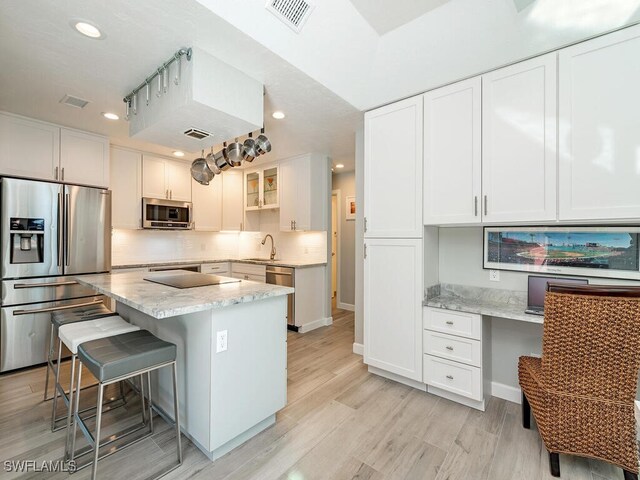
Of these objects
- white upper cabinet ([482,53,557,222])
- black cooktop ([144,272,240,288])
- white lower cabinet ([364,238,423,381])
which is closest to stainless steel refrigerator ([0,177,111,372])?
black cooktop ([144,272,240,288])

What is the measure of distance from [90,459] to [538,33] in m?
3.91

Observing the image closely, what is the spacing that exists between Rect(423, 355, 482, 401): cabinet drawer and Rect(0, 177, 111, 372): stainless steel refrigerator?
12.1 ft

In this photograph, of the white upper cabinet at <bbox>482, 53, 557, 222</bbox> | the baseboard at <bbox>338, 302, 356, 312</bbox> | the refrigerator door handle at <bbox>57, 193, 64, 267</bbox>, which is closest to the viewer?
the white upper cabinet at <bbox>482, 53, 557, 222</bbox>

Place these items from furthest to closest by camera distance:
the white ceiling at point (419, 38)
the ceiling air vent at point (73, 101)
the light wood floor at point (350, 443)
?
the ceiling air vent at point (73, 101), the white ceiling at point (419, 38), the light wood floor at point (350, 443)

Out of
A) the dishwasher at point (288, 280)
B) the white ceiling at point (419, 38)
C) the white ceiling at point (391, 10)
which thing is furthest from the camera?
the dishwasher at point (288, 280)

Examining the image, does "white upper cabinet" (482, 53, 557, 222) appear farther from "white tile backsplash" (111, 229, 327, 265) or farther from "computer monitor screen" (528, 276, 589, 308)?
"white tile backsplash" (111, 229, 327, 265)

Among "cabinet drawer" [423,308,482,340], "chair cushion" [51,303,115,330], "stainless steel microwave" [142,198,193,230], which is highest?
"stainless steel microwave" [142,198,193,230]

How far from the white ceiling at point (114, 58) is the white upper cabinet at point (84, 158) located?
7.2 inches

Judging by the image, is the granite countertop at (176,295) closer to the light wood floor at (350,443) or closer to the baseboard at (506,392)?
the light wood floor at (350,443)

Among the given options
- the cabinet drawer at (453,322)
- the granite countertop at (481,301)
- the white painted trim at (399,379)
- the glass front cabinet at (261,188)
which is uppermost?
the glass front cabinet at (261,188)

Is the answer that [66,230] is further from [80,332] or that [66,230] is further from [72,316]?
[80,332]

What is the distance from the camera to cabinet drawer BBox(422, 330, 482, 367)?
7.39ft

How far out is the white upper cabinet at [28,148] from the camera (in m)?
2.97

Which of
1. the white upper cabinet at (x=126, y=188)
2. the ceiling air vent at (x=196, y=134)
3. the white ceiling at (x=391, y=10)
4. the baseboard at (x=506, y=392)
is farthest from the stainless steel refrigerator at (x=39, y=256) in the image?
the baseboard at (x=506, y=392)
